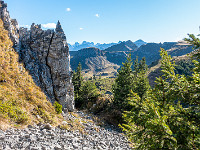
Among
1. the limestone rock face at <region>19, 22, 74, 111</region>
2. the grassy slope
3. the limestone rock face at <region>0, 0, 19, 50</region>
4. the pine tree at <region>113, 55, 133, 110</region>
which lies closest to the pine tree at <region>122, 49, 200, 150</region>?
the grassy slope

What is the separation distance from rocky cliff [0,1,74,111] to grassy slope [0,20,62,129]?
2048mm

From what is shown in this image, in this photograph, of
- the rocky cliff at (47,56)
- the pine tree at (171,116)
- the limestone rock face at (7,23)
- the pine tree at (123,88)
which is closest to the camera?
the pine tree at (171,116)

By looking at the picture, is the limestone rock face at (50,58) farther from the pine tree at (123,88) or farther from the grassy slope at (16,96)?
the pine tree at (123,88)

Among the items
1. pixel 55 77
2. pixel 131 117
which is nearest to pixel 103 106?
pixel 55 77

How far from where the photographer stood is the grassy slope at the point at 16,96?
10094mm

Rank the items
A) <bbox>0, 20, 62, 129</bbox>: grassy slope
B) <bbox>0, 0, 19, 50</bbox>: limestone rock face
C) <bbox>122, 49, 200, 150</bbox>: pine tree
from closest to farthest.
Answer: <bbox>122, 49, 200, 150</bbox>: pine tree
<bbox>0, 20, 62, 129</bbox>: grassy slope
<bbox>0, 0, 19, 50</bbox>: limestone rock face

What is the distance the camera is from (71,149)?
30.6 ft

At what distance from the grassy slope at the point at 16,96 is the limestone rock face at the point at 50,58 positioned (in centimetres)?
315

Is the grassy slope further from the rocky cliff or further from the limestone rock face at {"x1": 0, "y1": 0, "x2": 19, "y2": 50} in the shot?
the rocky cliff

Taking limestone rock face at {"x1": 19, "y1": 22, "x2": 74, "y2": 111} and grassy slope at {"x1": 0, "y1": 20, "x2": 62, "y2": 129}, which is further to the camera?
limestone rock face at {"x1": 19, "y1": 22, "x2": 74, "y2": 111}

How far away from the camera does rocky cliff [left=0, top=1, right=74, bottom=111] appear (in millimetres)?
18703

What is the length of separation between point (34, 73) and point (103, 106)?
16.6m

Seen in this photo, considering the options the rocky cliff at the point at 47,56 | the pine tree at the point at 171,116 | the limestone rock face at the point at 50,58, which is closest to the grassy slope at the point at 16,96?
the rocky cliff at the point at 47,56

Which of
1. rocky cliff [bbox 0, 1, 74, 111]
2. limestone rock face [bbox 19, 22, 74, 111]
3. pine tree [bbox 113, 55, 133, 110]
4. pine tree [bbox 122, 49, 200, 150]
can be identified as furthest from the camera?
pine tree [bbox 113, 55, 133, 110]
